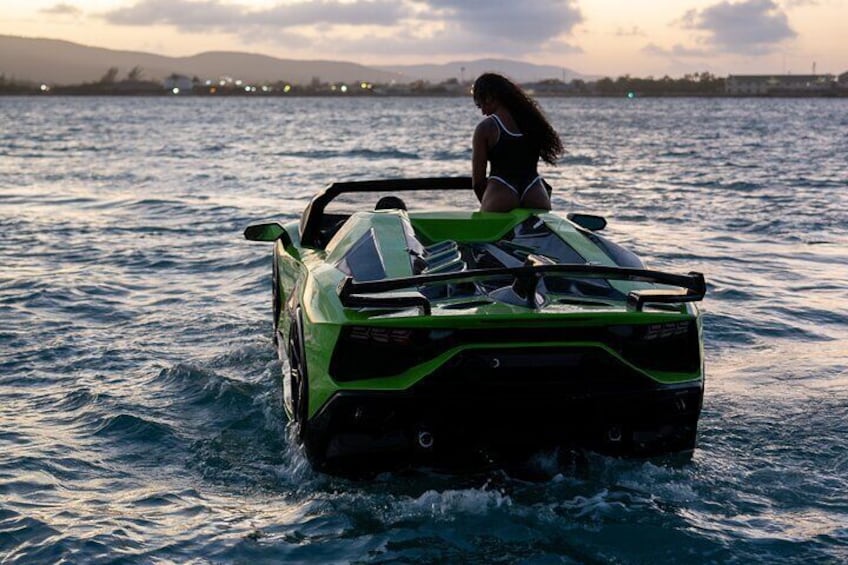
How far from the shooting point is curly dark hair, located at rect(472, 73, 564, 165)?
23.2 ft

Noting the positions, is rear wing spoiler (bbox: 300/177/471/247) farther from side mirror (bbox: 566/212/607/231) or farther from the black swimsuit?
side mirror (bbox: 566/212/607/231)

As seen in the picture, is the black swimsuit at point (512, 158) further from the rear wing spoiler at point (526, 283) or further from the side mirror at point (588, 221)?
the rear wing spoiler at point (526, 283)

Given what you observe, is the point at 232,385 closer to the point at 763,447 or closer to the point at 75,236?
the point at 763,447

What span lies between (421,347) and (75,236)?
11.1 metres

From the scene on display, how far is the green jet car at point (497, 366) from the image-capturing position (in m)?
4.50

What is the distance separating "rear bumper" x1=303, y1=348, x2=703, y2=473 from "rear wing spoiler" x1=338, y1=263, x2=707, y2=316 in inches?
11.2

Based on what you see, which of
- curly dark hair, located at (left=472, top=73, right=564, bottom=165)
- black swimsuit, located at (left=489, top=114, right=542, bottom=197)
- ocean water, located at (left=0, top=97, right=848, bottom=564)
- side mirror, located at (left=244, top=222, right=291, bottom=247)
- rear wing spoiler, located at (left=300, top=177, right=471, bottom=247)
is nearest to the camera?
ocean water, located at (left=0, top=97, right=848, bottom=564)

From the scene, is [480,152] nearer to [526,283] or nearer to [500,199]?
[500,199]

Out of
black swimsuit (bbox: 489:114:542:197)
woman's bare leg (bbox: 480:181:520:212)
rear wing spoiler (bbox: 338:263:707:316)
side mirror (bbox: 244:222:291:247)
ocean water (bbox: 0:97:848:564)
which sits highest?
black swimsuit (bbox: 489:114:542:197)

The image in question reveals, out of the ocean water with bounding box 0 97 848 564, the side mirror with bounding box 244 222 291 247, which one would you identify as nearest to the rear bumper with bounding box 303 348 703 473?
the ocean water with bounding box 0 97 848 564

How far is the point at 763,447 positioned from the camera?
564cm

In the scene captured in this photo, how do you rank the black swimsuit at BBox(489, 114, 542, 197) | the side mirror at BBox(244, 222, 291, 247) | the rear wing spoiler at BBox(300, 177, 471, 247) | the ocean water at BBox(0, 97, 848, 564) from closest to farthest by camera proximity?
1. the ocean water at BBox(0, 97, 848, 564)
2. the rear wing spoiler at BBox(300, 177, 471, 247)
3. the side mirror at BBox(244, 222, 291, 247)
4. the black swimsuit at BBox(489, 114, 542, 197)

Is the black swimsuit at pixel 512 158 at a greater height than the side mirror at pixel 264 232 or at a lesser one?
greater

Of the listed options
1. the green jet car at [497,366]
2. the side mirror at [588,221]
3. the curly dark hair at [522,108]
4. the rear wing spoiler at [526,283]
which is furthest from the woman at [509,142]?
the rear wing spoiler at [526,283]
